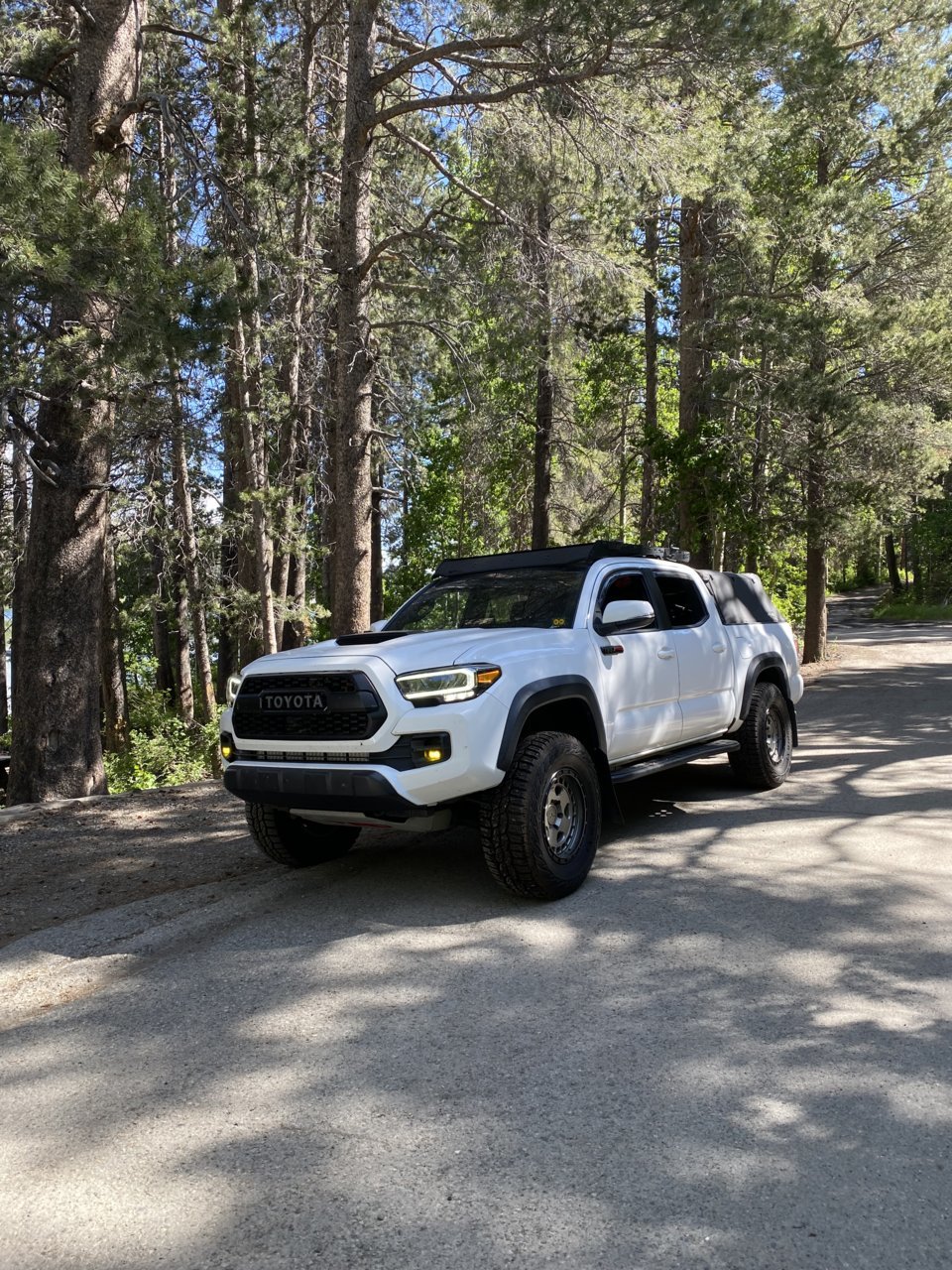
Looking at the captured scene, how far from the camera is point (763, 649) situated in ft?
28.0

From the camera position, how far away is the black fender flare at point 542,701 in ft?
17.4

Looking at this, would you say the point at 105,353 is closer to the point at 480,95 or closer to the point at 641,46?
the point at 480,95

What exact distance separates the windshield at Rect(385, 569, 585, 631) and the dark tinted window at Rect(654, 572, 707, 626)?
1107 mm

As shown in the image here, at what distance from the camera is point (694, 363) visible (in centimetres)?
1797

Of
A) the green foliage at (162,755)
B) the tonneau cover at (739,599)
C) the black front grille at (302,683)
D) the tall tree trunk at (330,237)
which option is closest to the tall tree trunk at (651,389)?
the tall tree trunk at (330,237)

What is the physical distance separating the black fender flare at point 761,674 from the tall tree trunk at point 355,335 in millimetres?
5045

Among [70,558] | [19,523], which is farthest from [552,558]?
[19,523]

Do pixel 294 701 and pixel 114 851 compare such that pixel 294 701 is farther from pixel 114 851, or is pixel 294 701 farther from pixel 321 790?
pixel 114 851

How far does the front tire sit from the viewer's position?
5.26m

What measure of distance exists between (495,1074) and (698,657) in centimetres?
439

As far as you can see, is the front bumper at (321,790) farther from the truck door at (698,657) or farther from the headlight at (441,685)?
the truck door at (698,657)

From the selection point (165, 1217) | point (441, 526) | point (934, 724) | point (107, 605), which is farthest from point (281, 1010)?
point (441, 526)

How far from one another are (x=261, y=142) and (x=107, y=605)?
10417 millimetres

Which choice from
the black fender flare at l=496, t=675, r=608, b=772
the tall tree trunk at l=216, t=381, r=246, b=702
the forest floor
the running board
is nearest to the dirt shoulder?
the forest floor
